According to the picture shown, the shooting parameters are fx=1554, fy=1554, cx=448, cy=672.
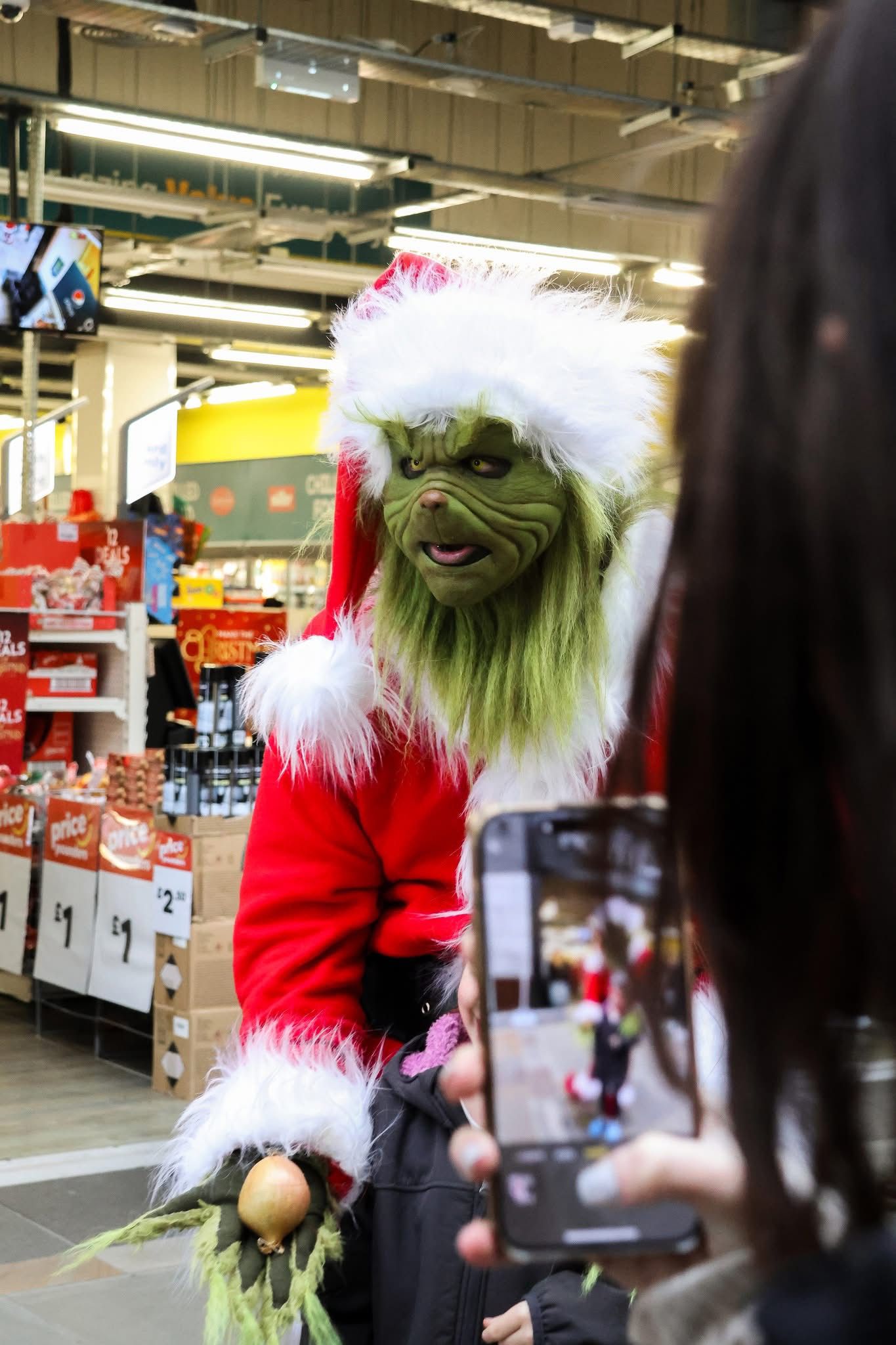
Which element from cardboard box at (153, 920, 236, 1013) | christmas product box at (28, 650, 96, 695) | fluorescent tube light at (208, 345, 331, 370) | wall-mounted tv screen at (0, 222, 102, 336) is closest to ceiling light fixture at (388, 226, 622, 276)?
wall-mounted tv screen at (0, 222, 102, 336)

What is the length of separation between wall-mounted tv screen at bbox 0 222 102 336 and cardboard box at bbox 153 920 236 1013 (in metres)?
3.71

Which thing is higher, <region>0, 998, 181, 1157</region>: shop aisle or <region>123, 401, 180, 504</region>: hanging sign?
<region>123, 401, 180, 504</region>: hanging sign

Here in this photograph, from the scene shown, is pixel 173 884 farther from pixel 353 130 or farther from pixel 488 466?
pixel 353 130

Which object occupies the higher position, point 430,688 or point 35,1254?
point 430,688

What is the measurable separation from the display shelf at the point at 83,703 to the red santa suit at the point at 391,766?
4.96 metres

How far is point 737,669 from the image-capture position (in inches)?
17.7

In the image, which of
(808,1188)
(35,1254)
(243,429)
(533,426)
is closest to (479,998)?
(808,1188)

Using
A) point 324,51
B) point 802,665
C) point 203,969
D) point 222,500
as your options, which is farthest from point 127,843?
point 222,500

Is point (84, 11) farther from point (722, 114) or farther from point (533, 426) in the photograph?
point (533, 426)

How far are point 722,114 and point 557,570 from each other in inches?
271

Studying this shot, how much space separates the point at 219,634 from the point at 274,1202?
6928 millimetres

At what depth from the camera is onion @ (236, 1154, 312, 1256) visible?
1.39 m

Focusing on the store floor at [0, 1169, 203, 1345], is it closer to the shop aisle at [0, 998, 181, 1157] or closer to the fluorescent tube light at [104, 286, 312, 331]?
the shop aisle at [0, 998, 181, 1157]

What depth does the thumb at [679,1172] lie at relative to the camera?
0.59 m
